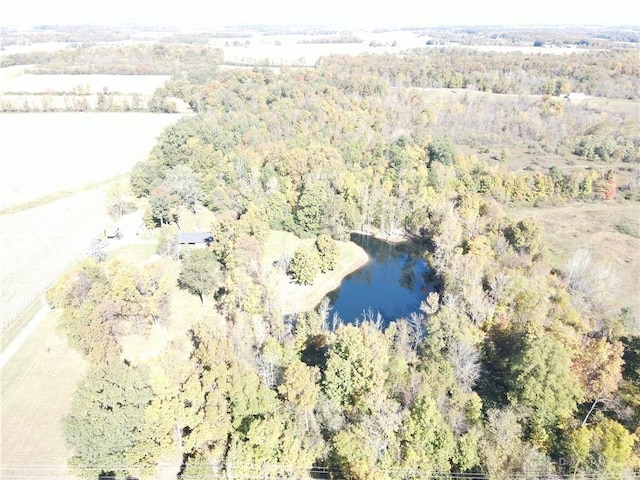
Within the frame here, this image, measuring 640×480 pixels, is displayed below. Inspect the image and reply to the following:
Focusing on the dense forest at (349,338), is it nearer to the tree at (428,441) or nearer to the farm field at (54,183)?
the tree at (428,441)

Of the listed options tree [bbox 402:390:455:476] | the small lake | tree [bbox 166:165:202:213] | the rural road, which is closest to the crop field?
tree [bbox 166:165:202:213]

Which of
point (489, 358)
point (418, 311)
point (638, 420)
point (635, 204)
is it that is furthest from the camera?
point (635, 204)

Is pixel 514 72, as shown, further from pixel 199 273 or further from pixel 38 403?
pixel 38 403

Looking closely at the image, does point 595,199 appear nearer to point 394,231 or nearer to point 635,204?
point 635,204

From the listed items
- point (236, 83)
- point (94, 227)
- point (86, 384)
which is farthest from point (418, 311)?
point (236, 83)

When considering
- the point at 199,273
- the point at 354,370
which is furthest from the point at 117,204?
the point at 354,370

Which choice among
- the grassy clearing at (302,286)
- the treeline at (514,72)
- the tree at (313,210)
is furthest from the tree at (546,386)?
the treeline at (514,72)

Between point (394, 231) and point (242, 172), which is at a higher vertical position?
point (242, 172)
